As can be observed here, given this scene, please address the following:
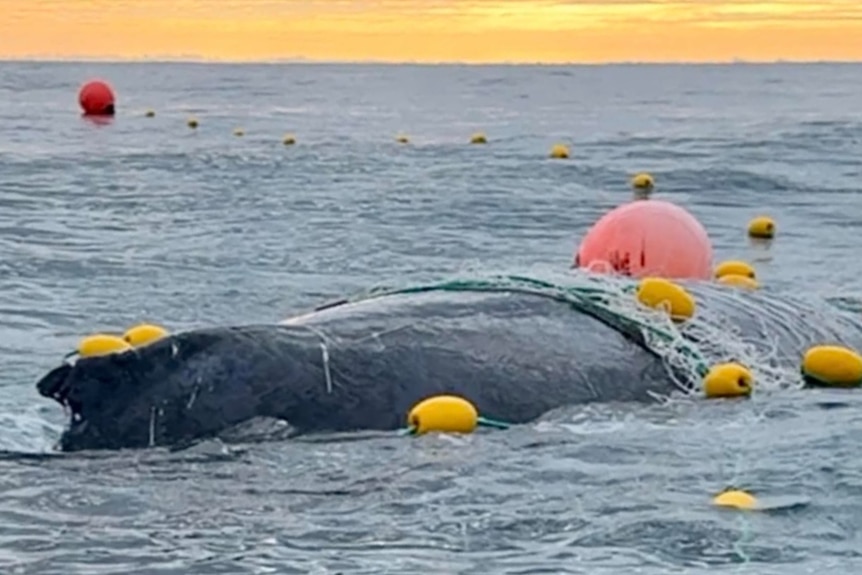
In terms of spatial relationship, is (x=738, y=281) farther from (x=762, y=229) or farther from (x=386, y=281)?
(x=762, y=229)

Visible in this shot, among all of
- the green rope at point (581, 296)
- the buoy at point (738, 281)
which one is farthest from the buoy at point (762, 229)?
the green rope at point (581, 296)

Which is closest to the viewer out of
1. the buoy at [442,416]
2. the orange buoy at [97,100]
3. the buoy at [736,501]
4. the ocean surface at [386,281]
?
the ocean surface at [386,281]

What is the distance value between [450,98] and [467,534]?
5786cm

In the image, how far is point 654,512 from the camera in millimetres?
6480

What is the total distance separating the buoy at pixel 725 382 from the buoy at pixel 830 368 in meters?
0.58

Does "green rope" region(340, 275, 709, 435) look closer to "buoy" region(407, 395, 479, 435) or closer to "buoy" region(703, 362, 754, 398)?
"buoy" region(703, 362, 754, 398)

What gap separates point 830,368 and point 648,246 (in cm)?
218

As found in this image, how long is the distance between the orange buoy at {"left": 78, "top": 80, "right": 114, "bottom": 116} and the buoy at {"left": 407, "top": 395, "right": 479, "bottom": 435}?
36.2 metres

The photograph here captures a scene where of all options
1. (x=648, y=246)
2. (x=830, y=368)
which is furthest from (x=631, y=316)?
(x=648, y=246)

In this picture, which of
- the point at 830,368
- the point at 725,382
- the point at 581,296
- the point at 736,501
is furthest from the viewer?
the point at 830,368

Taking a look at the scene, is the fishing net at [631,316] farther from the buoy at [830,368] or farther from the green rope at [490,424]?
the green rope at [490,424]

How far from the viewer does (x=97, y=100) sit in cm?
4294

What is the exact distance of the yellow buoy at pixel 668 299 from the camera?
29.1 ft

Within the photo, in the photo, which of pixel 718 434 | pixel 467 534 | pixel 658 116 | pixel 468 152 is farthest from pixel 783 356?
pixel 658 116
